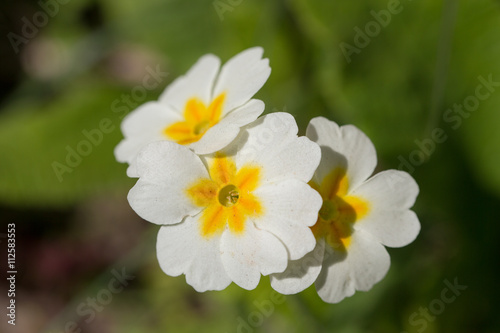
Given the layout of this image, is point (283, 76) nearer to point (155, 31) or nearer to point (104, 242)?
point (155, 31)

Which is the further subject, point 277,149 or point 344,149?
point 344,149

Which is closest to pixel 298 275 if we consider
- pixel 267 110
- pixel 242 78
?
pixel 242 78

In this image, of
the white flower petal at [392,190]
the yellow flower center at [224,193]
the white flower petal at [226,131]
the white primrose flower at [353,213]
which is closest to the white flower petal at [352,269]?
the white primrose flower at [353,213]

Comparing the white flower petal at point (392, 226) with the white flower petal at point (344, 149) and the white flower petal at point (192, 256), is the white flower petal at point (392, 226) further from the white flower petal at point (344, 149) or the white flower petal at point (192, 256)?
the white flower petal at point (192, 256)

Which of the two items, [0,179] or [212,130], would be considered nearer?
[212,130]

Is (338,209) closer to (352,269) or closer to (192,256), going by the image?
(352,269)

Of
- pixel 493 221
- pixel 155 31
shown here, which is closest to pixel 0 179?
Result: pixel 155 31
